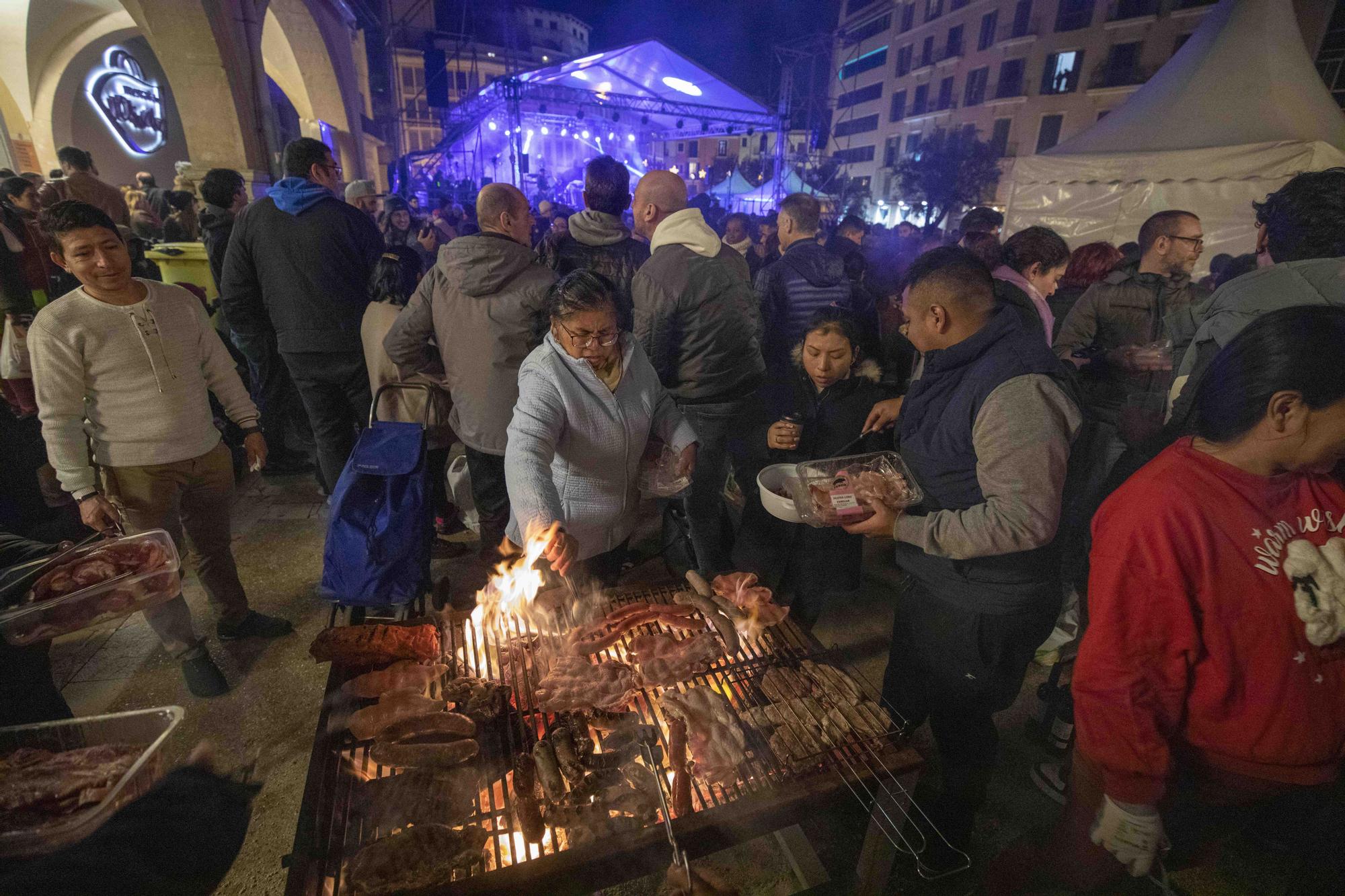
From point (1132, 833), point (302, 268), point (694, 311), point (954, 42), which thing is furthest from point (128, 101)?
point (954, 42)

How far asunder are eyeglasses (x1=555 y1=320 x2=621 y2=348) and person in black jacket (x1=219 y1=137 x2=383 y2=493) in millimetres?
2794

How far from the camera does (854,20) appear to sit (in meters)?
48.8

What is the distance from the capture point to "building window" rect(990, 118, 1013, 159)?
1363 inches

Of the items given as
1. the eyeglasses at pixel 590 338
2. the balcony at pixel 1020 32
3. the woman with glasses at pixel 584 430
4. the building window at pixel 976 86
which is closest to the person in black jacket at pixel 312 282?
the woman with glasses at pixel 584 430

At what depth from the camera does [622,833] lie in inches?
73.9

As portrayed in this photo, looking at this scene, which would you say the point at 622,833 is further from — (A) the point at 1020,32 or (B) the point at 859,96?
(B) the point at 859,96

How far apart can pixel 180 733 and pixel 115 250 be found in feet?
8.74

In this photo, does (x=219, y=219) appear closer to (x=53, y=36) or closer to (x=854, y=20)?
(x=53, y=36)

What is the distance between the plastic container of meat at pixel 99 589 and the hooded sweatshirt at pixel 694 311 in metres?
2.77

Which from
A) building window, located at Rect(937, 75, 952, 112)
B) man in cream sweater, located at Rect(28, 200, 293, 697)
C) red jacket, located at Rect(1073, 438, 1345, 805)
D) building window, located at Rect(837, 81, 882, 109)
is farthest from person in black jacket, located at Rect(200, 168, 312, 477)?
building window, located at Rect(837, 81, 882, 109)

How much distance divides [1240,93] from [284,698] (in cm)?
1240

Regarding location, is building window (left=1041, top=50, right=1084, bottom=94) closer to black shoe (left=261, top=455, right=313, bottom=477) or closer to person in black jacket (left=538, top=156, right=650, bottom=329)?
person in black jacket (left=538, top=156, right=650, bottom=329)

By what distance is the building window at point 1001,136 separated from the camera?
114 ft

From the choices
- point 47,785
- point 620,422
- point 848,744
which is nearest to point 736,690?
point 848,744
